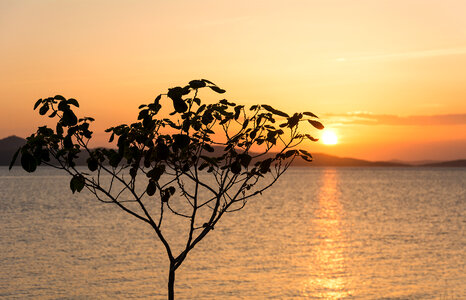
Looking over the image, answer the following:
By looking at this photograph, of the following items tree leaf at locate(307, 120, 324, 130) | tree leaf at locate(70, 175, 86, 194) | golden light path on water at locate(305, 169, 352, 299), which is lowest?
golden light path on water at locate(305, 169, 352, 299)

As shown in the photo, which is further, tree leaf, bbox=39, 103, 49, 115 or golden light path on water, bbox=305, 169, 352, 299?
golden light path on water, bbox=305, 169, 352, 299

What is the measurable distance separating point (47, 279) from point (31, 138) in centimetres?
2311

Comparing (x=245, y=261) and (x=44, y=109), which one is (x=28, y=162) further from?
(x=245, y=261)

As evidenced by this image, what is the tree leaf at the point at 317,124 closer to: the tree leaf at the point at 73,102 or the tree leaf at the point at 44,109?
the tree leaf at the point at 73,102

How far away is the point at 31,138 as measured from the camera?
8109 millimetres

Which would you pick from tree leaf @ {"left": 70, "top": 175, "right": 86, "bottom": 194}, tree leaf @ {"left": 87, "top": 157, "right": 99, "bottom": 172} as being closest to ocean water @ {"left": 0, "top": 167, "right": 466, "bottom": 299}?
tree leaf @ {"left": 87, "top": 157, "right": 99, "bottom": 172}

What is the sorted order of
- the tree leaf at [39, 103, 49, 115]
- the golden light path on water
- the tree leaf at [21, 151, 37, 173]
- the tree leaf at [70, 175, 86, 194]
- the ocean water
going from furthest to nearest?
the golden light path on water < the ocean water < the tree leaf at [70, 175, 86, 194] < the tree leaf at [39, 103, 49, 115] < the tree leaf at [21, 151, 37, 173]

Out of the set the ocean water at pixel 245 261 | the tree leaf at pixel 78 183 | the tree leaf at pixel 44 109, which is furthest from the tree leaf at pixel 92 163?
the ocean water at pixel 245 261

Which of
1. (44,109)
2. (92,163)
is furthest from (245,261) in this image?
(44,109)

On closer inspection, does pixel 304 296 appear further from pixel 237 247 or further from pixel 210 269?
pixel 237 247

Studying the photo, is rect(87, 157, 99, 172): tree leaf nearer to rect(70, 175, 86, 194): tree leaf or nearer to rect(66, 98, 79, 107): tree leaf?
rect(70, 175, 86, 194): tree leaf

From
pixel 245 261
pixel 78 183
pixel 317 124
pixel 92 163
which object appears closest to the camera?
pixel 317 124

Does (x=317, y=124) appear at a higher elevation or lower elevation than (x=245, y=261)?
higher

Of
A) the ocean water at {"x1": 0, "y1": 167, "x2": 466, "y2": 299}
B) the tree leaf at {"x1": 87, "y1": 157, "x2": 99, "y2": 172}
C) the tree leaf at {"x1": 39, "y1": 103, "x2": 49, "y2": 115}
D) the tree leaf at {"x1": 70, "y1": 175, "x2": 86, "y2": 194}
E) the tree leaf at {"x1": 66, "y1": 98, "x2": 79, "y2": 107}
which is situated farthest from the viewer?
the ocean water at {"x1": 0, "y1": 167, "x2": 466, "y2": 299}
